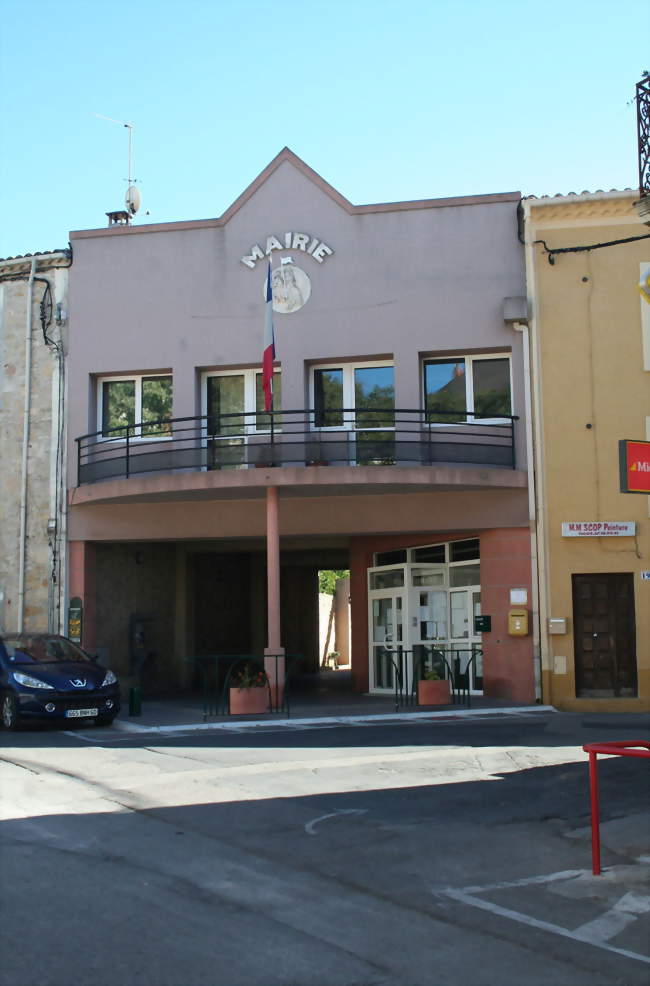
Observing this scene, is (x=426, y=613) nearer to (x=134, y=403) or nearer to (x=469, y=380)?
(x=469, y=380)

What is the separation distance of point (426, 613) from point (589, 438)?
469 centimetres

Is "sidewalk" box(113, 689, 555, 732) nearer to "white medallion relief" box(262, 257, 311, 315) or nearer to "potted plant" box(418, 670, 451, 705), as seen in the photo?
"potted plant" box(418, 670, 451, 705)

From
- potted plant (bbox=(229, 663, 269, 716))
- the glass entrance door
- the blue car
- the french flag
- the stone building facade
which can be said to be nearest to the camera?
the blue car

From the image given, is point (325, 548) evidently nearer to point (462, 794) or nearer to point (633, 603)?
point (633, 603)

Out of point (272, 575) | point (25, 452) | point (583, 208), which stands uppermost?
point (583, 208)

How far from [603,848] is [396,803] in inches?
83.2

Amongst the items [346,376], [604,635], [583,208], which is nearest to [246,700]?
[604,635]

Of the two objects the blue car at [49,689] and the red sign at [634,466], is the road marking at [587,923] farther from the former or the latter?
the blue car at [49,689]

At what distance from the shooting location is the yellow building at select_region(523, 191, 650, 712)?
1825 cm

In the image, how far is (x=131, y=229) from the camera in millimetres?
20547

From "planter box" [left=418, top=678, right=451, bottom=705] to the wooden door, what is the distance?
96.9 inches

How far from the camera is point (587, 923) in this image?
→ 19.7ft

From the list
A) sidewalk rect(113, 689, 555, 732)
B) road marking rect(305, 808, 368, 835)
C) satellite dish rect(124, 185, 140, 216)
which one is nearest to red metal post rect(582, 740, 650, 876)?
road marking rect(305, 808, 368, 835)

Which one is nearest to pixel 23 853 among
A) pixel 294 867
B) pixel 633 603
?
pixel 294 867
